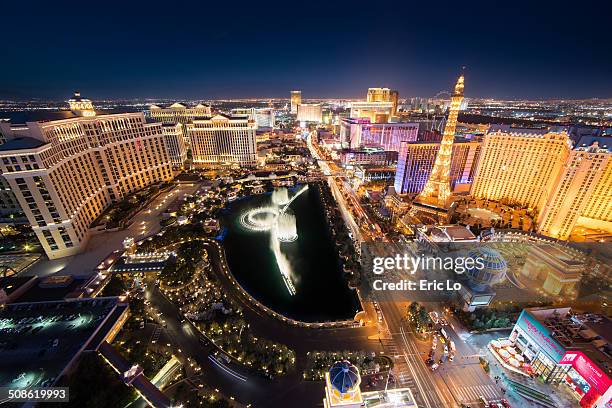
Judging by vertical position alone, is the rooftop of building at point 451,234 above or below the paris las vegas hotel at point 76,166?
below

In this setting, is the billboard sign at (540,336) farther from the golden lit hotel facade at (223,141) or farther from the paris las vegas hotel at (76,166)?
the golden lit hotel facade at (223,141)

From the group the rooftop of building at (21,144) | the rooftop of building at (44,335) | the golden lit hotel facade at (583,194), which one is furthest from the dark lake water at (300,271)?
the golden lit hotel facade at (583,194)

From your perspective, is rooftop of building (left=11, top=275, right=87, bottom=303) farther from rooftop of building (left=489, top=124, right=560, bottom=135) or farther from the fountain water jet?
rooftop of building (left=489, top=124, right=560, bottom=135)

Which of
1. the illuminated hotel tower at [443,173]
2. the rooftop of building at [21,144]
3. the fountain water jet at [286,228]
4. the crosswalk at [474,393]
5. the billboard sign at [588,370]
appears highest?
the rooftop of building at [21,144]

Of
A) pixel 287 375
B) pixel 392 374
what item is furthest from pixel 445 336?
pixel 287 375

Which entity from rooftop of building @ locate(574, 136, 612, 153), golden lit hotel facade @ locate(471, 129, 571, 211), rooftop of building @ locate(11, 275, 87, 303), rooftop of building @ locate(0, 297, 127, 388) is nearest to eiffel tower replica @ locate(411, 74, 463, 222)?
golden lit hotel facade @ locate(471, 129, 571, 211)

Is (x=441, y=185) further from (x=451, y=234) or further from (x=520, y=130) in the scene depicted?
(x=520, y=130)

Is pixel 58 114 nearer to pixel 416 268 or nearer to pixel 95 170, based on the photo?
pixel 95 170
